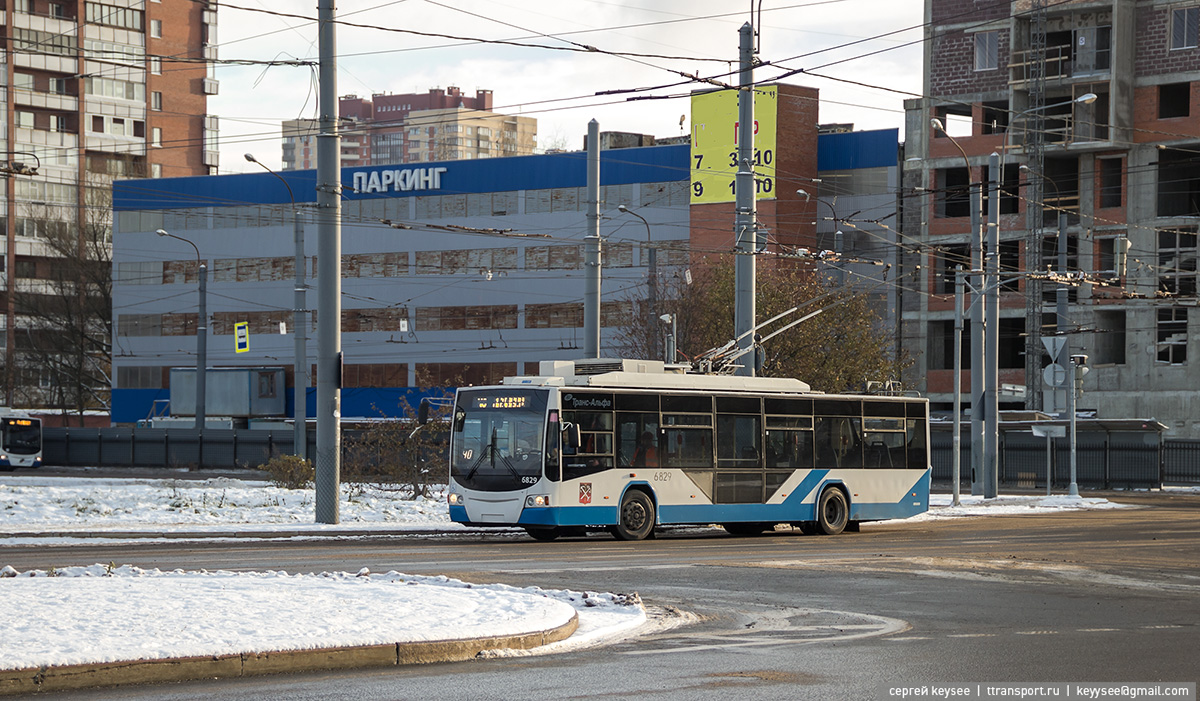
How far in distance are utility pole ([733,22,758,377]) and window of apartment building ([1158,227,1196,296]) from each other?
39.2 metres

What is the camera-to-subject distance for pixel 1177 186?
65500mm

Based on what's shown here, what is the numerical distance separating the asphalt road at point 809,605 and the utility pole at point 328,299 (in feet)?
9.97

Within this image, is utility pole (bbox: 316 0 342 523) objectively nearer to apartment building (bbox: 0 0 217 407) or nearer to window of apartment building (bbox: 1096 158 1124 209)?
window of apartment building (bbox: 1096 158 1124 209)

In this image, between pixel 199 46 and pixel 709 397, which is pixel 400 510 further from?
pixel 199 46

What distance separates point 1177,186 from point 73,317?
6814cm

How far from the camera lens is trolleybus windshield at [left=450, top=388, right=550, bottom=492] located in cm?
2369

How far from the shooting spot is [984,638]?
1135cm

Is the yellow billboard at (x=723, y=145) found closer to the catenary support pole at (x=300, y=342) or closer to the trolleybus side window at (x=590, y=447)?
the catenary support pole at (x=300, y=342)

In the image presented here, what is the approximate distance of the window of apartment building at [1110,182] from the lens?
6581 centimetres

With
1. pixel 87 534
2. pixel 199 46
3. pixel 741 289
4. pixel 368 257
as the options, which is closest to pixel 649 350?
pixel 741 289

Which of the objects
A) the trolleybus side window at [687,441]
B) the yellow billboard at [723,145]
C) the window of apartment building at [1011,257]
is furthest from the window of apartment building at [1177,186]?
the trolleybus side window at [687,441]

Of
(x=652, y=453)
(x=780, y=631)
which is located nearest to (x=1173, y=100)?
(x=652, y=453)

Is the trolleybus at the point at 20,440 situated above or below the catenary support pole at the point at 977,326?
below

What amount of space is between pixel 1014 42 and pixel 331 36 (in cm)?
4884
